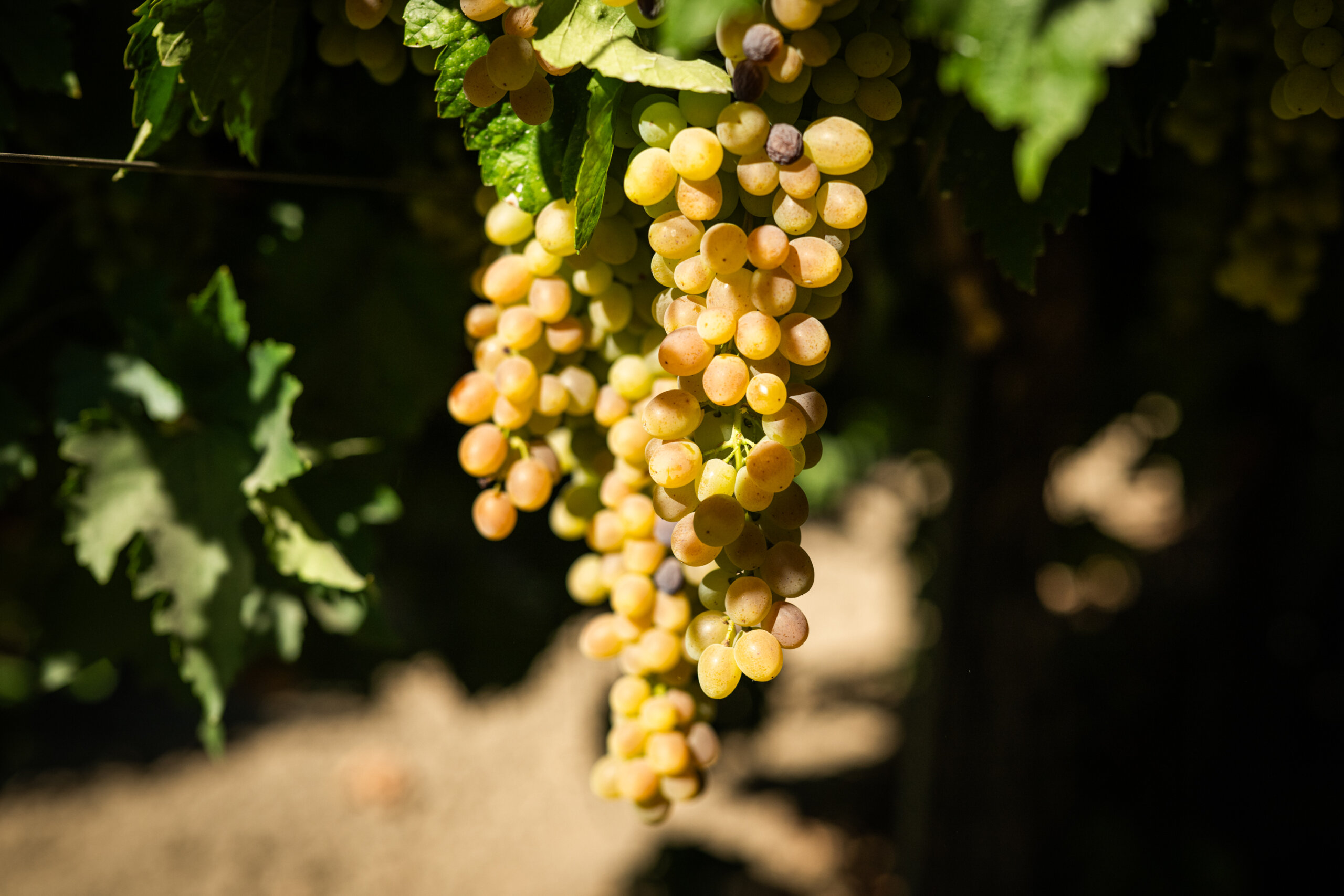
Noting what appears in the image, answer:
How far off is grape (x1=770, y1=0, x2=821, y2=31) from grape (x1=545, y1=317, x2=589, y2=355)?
0.25m

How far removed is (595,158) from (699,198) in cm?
7

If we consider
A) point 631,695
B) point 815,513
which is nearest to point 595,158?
point 631,695

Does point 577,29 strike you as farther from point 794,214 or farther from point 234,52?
point 234,52

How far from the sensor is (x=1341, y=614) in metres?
1.82

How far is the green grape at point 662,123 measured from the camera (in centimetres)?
45

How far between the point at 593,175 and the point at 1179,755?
2120mm

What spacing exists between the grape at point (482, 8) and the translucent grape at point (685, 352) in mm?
206

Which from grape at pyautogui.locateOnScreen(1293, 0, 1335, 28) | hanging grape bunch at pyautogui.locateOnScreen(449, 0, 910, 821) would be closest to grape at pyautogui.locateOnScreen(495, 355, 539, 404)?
hanging grape bunch at pyautogui.locateOnScreen(449, 0, 910, 821)

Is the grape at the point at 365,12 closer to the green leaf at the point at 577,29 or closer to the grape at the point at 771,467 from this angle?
the green leaf at the point at 577,29

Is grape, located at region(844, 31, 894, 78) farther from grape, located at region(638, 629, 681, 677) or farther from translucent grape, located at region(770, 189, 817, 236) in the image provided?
grape, located at region(638, 629, 681, 677)

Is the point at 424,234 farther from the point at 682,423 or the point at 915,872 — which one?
the point at 915,872

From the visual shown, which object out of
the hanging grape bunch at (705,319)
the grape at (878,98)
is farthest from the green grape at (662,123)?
the grape at (878,98)

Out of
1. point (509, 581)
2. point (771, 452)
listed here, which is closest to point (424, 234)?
point (771, 452)

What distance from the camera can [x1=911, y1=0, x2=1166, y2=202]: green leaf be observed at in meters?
0.31
